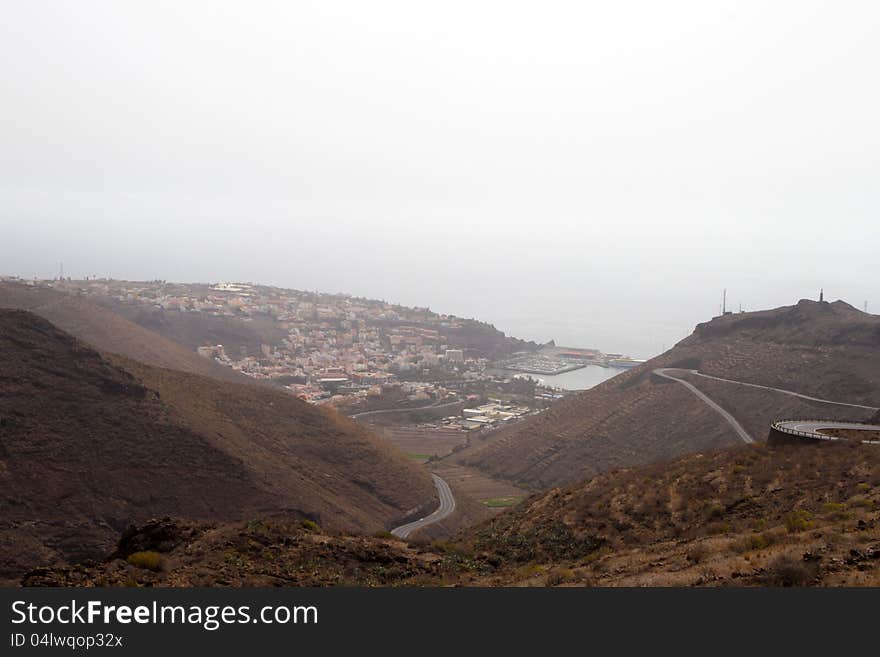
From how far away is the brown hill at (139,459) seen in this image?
22.1 metres

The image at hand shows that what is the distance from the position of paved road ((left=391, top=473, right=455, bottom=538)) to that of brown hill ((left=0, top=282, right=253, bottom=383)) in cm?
2644

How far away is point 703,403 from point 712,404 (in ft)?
2.02

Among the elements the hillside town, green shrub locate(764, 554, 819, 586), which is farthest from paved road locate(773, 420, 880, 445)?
the hillside town

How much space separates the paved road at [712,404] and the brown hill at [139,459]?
1665 cm

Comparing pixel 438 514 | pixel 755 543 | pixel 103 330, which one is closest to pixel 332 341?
pixel 103 330

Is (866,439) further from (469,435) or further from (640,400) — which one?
(469,435)

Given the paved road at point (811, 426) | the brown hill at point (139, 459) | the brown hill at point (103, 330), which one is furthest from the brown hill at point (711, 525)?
the brown hill at point (103, 330)

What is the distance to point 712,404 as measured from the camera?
44.1m

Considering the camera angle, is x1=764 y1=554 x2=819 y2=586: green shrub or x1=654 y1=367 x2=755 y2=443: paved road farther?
x1=654 y1=367 x2=755 y2=443: paved road

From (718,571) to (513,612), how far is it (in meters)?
3.86

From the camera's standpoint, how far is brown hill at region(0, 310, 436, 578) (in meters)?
22.1

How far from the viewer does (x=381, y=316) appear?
438 feet

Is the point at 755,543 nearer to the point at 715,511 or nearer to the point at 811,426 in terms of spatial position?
the point at 715,511

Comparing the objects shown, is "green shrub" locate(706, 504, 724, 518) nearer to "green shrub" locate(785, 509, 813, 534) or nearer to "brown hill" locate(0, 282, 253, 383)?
"green shrub" locate(785, 509, 813, 534)
